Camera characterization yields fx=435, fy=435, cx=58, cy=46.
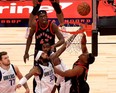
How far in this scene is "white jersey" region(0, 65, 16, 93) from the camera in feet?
18.8

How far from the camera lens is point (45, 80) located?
18.9ft

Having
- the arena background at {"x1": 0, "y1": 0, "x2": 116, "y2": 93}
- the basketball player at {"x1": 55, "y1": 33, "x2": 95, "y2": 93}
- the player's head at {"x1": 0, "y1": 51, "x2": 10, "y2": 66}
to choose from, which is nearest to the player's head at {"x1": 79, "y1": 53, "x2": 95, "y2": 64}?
the basketball player at {"x1": 55, "y1": 33, "x2": 95, "y2": 93}

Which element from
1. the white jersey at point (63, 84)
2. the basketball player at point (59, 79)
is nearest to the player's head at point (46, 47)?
the basketball player at point (59, 79)

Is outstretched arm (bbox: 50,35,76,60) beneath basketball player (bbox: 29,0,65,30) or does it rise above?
beneath

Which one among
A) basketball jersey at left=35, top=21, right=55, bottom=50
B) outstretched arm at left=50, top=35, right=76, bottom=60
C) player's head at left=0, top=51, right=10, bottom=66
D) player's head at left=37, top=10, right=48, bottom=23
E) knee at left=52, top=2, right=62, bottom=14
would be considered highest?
knee at left=52, top=2, right=62, bottom=14

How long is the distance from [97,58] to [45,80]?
315cm

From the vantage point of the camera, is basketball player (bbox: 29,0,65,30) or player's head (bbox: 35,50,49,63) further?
basketball player (bbox: 29,0,65,30)

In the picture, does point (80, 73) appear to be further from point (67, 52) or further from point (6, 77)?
point (67, 52)

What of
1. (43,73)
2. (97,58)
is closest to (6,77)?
(43,73)

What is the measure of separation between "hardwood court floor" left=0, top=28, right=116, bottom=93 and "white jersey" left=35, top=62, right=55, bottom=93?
1.42 metres

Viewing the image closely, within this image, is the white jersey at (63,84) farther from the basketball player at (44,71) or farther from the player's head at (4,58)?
the player's head at (4,58)

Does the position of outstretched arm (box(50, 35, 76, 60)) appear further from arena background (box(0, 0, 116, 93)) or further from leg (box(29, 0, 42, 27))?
leg (box(29, 0, 42, 27))

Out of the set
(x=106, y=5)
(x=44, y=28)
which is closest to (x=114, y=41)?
(x=106, y=5)

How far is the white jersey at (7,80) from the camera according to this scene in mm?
5742
